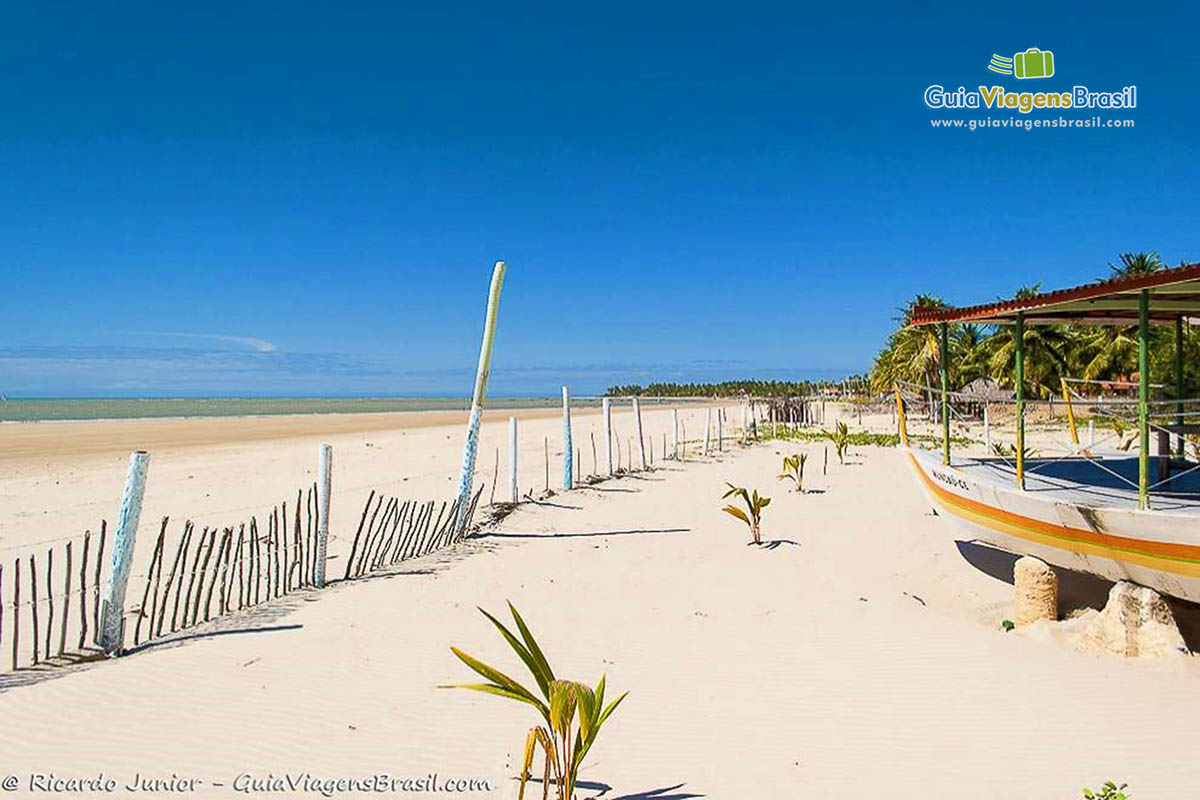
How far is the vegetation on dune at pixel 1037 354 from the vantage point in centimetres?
2991

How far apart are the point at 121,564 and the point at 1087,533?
7.07 meters

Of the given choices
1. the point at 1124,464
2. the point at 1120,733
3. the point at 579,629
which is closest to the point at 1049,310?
the point at 1124,464

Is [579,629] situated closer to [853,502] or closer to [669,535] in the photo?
[669,535]

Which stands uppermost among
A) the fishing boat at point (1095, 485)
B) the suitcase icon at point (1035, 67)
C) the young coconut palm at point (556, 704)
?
the suitcase icon at point (1035, 67)

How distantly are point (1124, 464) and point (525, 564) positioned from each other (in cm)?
666

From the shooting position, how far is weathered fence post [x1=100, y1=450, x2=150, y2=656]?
514cm

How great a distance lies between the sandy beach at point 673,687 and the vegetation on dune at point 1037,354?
2180 centimetres

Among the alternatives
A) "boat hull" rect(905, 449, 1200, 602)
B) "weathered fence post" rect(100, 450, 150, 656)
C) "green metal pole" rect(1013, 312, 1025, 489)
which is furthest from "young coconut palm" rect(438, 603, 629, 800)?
"green metal pole" rect(1013, 312, 1025, 489)

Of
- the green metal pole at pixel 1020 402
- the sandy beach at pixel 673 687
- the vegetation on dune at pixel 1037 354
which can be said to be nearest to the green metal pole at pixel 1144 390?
the green metal pole at pixel 1020 402

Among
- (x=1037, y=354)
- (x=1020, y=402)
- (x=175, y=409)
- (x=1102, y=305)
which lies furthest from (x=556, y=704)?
(x=175, y=409)

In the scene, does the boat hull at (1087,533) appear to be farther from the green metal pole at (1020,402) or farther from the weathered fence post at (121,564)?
the weathered fence post at (121,564)

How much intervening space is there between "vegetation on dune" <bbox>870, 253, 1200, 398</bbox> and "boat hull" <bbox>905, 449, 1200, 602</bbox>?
69.1 ft

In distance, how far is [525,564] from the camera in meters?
8.08

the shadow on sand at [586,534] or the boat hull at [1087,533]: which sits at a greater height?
the boat hull at [1087,533]
